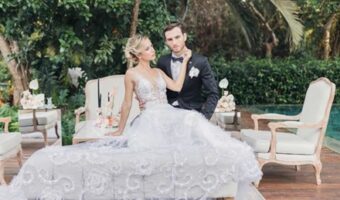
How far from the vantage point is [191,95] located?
4184 mm

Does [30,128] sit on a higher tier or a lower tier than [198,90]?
lower

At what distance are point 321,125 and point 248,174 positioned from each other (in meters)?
1.56

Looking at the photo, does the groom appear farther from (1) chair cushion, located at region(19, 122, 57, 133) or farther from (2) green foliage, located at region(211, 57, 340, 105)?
(2) green foliage, located at region(211, 57, 340, 105)

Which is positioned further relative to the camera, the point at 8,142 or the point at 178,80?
the point at 8,142

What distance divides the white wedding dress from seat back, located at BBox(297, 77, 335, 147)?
1510mm

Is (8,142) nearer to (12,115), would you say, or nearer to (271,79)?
(12,115)

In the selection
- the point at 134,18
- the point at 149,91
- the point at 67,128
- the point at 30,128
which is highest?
the point at 134,18

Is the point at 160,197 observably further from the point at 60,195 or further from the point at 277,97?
the point at 277,97

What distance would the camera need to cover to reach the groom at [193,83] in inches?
160

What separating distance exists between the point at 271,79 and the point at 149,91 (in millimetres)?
8685

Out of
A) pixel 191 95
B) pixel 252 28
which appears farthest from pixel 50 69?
pixel 252 28

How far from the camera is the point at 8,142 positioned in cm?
468

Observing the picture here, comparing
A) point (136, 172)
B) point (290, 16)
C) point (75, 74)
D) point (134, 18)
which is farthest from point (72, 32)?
point (290, 16)

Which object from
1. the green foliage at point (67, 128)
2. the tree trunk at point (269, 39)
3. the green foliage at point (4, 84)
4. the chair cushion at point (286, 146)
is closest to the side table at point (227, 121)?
the chair cushion at point (286, 146)
